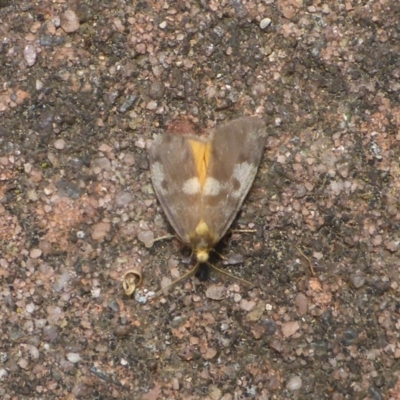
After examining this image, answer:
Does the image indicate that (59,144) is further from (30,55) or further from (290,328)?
(290,328)

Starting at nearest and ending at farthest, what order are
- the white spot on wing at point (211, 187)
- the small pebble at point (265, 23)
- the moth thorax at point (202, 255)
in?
1. the moth thorax at point (202, 255)
2. the white spot on wing at point (211, 187)
3. the small pebble at point (265, 23)

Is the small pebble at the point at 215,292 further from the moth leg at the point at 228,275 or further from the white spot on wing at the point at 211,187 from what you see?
the white spot on wing at the point at 211,187

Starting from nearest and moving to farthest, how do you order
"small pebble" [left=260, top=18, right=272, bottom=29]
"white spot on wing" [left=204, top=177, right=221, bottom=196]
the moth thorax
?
the moth thorax
"white spot on wing" [left=204, top=177, right=221, bottom=196]
"small pebble" [left=260, top=18, right=272, bottom=29]

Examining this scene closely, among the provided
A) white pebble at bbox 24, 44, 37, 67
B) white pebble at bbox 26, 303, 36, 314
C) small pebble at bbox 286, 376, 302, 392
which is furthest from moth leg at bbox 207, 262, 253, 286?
white pebble at bbox 24, 44, 37, 67

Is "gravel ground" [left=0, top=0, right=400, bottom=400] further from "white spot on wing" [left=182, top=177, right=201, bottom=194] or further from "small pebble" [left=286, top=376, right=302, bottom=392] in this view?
"white spot on wing" [left=182, top=177, right=201, bottom=194]

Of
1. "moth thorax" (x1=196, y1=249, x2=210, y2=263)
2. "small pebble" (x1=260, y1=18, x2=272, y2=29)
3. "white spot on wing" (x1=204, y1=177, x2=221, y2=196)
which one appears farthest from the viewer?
"small pebble" (x1=260, y1=18, x2=272, y2=29)

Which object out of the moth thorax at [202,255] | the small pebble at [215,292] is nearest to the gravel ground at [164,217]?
the small pebble at [215,292]

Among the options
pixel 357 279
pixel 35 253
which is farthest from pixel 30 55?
pixel 357 279

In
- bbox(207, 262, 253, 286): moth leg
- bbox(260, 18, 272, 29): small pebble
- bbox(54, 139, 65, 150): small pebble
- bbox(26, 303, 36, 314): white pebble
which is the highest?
bbox(260, 18, 272, 29): small pebble

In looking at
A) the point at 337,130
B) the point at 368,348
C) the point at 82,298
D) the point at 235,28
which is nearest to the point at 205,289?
the point at 82,298
